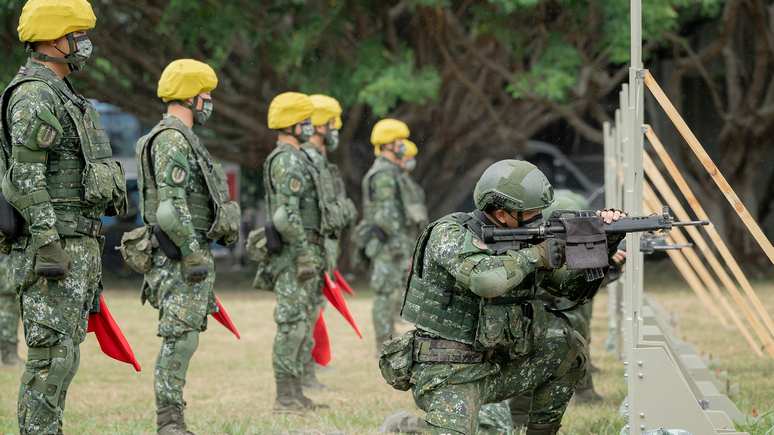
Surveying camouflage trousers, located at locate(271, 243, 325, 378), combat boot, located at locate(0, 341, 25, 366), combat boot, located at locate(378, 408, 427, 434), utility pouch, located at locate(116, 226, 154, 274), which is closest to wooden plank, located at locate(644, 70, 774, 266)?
combat boot, located at locate(378, 408, 427, 434)

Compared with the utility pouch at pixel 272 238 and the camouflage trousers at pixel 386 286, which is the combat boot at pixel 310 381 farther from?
the camouflage trousers at pixel 386 286

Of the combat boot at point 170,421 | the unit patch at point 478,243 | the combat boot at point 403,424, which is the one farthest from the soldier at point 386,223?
the unit patch at point 478,243

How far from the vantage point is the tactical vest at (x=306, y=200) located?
251 inches

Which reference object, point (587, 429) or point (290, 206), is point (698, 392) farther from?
point (290, 206)

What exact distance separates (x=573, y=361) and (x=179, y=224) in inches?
92.3

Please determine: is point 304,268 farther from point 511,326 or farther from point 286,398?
point 511,326

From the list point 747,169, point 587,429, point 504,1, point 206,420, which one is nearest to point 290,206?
point 206,420

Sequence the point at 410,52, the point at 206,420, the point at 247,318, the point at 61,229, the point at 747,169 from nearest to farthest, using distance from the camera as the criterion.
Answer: the point at 61,229 < the point at 206,420 < the point at 247,318 < the point at 410,52 < the point at 747,169

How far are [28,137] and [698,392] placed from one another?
4.02 m

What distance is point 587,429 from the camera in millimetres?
4980

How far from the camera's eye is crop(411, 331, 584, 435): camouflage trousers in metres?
3.78

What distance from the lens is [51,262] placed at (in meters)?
3.98

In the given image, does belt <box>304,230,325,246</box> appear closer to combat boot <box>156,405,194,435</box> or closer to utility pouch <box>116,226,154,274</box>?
utility pouch <box>116,226,154,274</box>

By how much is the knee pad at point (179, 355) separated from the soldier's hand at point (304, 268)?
127 centimetres
